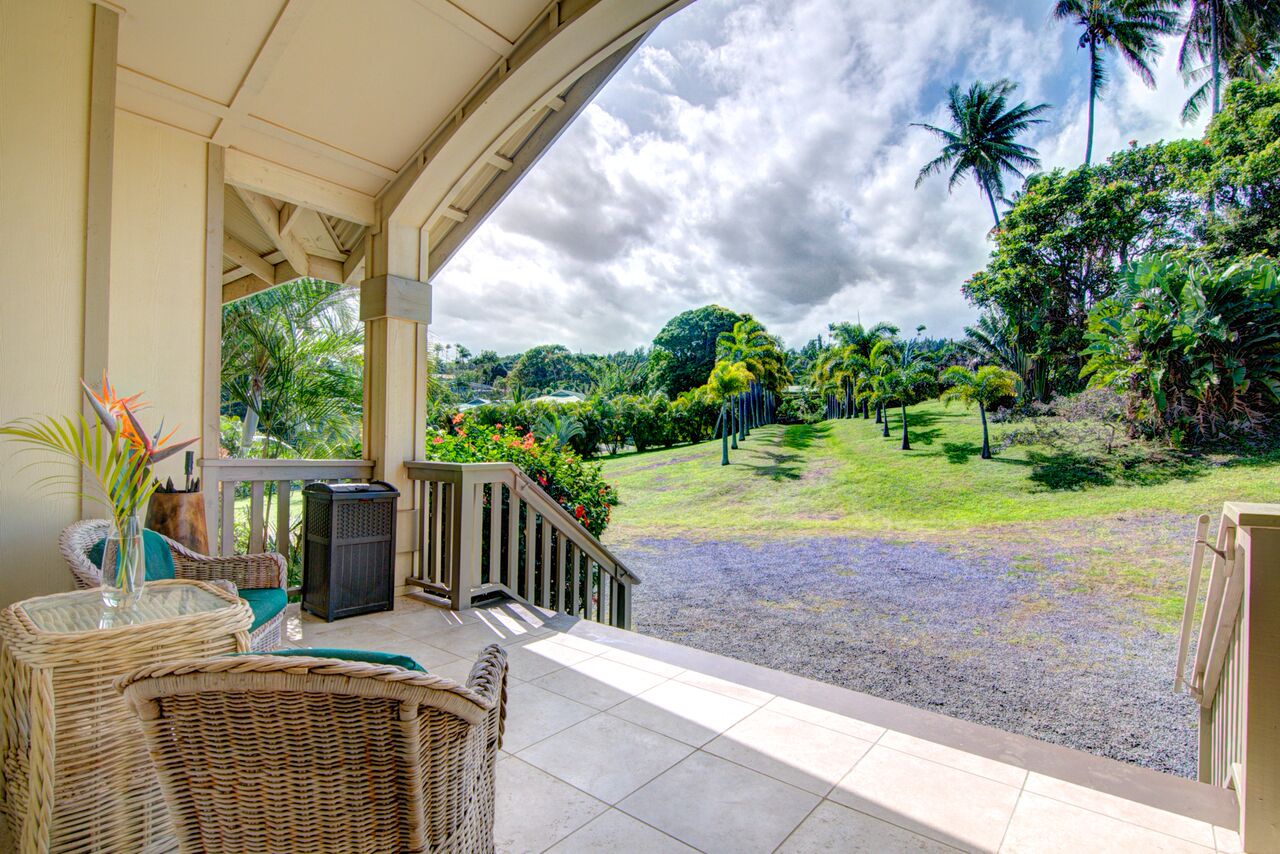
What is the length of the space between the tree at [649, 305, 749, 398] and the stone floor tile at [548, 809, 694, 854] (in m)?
27.8

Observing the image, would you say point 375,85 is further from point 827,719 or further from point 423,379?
point 827,719

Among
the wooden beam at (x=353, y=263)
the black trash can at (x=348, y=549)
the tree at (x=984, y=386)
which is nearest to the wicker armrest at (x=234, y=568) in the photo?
the black trash can at (x=348, y=549)

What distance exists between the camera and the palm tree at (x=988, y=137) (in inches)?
707

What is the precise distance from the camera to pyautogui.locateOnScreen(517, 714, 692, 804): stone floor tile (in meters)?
1.78

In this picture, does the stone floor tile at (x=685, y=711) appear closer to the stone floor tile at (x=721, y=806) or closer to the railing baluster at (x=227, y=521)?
the stone floor tile at (x=721, y=806)

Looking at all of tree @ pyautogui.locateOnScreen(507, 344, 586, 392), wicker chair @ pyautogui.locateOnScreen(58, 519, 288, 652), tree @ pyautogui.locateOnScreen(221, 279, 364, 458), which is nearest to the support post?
wicker chair @ pyautogui.locateOnScreen(58, 519, 288, 652)

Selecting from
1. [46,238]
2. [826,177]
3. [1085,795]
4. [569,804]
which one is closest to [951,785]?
[1085,795]

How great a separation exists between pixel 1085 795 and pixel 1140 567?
33.0 ft

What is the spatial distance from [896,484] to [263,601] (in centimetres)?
1452

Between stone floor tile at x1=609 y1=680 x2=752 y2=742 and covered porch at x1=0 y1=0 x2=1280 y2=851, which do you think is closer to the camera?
covered porch at x1=0 y1=0 x2=1280 y2=851

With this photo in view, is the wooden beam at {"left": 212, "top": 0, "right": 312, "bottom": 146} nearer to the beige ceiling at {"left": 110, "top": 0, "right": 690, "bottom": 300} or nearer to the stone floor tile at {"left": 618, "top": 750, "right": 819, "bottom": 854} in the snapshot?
the beige ceiling at {"left": 110, "top": 0, "right": 690, "bottom": 300}

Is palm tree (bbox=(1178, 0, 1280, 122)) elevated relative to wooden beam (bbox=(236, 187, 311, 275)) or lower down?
elevated

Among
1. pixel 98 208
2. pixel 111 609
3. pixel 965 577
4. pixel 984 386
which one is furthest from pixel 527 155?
pixel 984 386

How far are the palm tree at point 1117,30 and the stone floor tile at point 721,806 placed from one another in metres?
17.2
